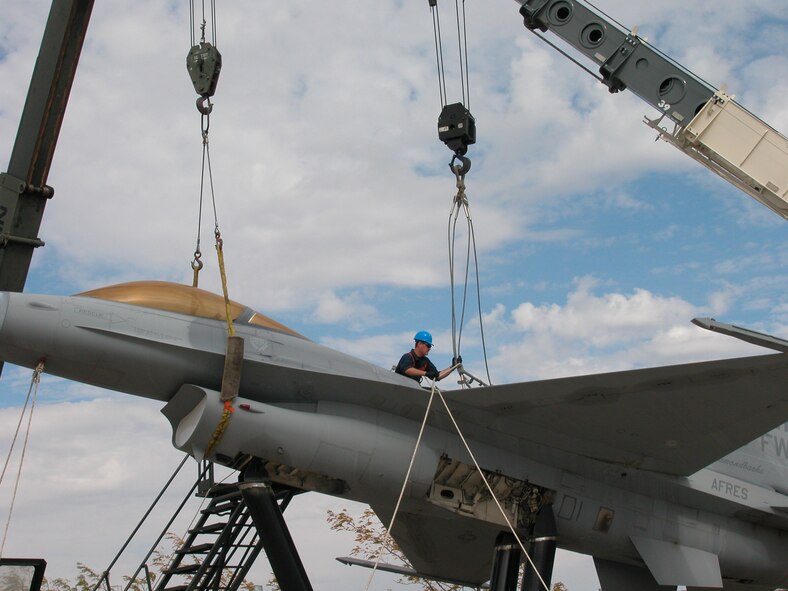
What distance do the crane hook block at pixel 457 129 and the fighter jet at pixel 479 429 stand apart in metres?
Answer: 3.63

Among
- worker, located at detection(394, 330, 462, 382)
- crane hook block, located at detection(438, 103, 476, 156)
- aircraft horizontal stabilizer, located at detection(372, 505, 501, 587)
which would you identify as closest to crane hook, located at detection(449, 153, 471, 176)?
crane hook block, located at detection(438, 103, 476, 156)

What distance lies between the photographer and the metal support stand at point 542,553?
9.25m

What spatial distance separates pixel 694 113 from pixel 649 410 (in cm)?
540

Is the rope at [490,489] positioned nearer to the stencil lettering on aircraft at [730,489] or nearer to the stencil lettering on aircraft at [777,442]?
the stencil lettering on aircraft at [730,489]

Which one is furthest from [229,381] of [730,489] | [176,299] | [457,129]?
[730,489]

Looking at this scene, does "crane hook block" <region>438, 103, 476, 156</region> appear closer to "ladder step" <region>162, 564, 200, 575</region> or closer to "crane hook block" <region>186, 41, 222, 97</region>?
"crane hook block" <region>186, 41, 222, 97</region>

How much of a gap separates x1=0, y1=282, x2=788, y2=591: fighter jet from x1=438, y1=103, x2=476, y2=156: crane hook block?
143 inches

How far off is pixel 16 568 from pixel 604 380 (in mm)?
5463

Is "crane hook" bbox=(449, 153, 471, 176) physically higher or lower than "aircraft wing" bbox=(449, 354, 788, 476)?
higher

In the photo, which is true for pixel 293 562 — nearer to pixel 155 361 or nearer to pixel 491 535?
pixel 155 361

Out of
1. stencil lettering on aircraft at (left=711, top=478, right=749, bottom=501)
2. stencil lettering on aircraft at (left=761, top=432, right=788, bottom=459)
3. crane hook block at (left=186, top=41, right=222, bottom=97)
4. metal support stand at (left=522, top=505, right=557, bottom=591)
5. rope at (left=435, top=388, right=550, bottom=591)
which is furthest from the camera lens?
stencil lettering on aircraft at (left=761, top=432, right=788, bottom=459)

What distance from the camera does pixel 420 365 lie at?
9.91 meters

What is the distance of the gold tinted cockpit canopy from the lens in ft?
27.5

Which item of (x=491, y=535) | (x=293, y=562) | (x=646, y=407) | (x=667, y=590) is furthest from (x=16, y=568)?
(x=667, y=590)
